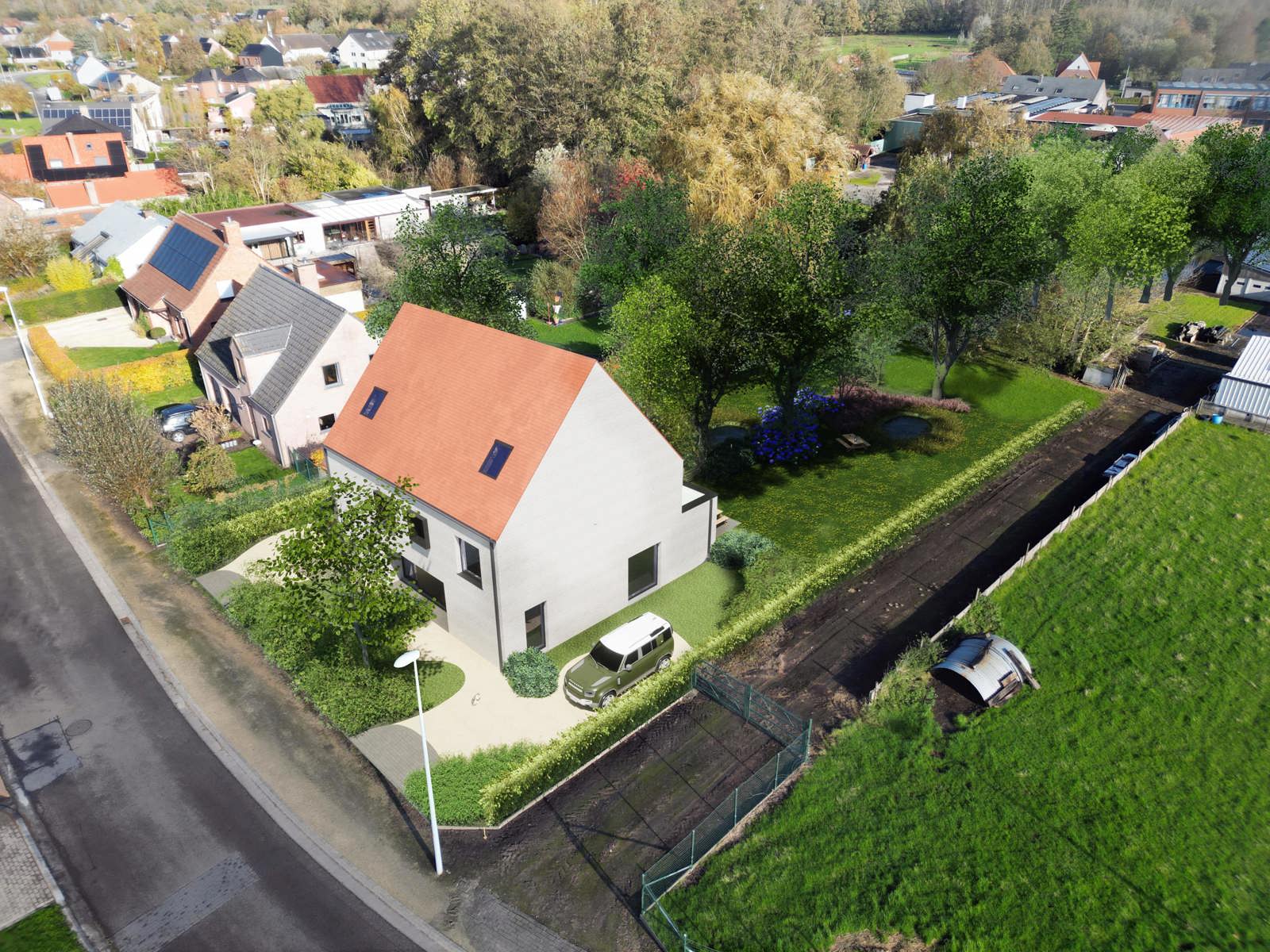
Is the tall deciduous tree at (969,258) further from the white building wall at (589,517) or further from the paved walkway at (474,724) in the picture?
the paved walkway at (474,724)

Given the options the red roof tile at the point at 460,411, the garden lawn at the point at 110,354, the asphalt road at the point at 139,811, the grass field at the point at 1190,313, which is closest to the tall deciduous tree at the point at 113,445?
the asphalt road at the point at 139,811

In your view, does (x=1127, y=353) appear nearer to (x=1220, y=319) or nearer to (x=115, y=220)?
(x=1220, y=319)

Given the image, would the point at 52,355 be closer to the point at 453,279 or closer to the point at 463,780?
the point at 453,279

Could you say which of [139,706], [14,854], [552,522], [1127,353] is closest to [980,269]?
[1127,353]

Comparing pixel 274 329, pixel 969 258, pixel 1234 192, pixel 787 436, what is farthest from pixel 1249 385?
pixel 274 329

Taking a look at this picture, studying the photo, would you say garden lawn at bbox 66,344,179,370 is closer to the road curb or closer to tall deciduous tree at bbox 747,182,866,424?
the road curb

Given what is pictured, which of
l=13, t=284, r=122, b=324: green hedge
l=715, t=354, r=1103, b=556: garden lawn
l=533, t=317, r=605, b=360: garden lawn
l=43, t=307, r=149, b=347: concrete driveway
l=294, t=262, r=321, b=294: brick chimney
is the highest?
l=294, t=262, r=321, b=294: brick chimney

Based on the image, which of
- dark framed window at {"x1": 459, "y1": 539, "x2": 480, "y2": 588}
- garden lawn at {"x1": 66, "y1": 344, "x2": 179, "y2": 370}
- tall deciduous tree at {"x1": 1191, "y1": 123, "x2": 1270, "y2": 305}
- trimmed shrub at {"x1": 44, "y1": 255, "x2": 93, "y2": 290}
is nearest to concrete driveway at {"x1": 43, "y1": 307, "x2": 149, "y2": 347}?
garden lawn at {"x1": 66, "y1": 344, "x2": 179, "y2": 370}

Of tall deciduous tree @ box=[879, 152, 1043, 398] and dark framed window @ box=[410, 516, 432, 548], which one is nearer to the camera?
dark framed window @ box=[410, 516, 432, 548]
